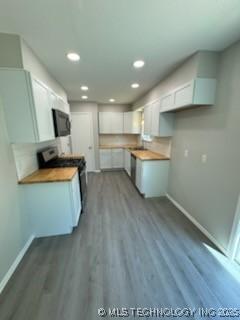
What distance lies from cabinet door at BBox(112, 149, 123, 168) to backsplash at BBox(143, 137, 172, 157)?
1312 mm

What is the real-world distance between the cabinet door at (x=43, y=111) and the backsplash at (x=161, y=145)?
2.47 meters

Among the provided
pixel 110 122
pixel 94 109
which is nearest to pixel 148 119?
pixel 110 122

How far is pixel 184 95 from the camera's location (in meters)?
2.17

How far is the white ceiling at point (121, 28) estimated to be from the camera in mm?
1202

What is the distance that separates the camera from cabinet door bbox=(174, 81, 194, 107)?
2021 mm

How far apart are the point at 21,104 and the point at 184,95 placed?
7.29 ft

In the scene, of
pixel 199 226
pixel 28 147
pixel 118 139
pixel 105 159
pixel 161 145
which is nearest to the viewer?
pixel 28 147

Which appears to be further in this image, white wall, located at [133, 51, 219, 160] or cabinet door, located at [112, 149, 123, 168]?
cabinet door, located at [112, 149, 123, 168]

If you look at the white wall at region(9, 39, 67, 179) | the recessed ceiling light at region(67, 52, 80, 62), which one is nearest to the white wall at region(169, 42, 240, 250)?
the recessed ceiling light at region(67, 52, 80, 62)

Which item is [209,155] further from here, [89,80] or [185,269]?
[89,80]

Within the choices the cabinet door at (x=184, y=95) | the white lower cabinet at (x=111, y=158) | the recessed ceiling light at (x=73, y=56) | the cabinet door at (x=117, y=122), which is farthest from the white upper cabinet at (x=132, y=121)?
the recessed ceiling light at (x=73, y=56)

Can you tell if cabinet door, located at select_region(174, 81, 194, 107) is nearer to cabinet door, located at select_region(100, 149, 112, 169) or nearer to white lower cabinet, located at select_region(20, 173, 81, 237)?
white lower cabinet, located at select_region(20, 173, 81, 237)

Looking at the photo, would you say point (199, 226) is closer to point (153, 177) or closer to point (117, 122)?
point (153, 177)

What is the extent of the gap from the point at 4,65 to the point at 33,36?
0.46 metres
